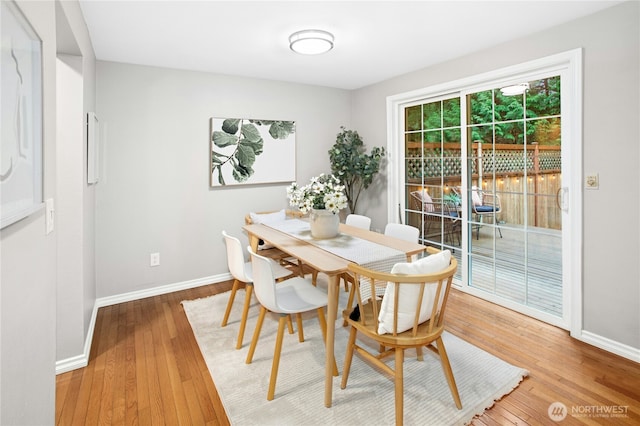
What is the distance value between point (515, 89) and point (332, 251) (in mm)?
2220

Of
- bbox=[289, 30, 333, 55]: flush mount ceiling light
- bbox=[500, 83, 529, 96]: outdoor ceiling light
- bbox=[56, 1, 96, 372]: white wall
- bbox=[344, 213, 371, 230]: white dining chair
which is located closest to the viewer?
bbox=[56, 1, 96, 372]: white wall

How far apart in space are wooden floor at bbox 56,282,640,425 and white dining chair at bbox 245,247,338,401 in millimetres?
393

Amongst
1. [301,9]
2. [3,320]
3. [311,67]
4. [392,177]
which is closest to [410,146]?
[392,177]

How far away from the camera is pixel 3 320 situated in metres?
0.89

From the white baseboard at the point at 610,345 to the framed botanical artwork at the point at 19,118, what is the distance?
3.33m

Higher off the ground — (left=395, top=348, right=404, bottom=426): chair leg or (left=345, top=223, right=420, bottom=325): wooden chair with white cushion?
(left=345, top=223, right=420, bottom=325): wooden chair with white cushion

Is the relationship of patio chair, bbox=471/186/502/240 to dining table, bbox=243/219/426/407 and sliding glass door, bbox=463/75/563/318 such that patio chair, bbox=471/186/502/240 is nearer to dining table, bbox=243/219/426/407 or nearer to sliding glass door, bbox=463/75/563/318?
sliding glass door, bbox=463/75/563/318

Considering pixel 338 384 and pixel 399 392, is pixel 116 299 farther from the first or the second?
pixel 399 392

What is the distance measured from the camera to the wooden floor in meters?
1.83

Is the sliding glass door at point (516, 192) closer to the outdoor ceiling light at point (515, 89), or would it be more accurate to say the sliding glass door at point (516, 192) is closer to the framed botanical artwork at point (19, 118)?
the outdoor ceiling light at point (515, 89)

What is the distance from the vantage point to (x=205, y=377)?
2.15m

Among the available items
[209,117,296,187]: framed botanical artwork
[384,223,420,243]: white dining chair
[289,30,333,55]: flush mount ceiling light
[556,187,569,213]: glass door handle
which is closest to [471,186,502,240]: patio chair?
[556,187,569,213]: glass door handle

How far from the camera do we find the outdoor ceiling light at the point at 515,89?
291cm

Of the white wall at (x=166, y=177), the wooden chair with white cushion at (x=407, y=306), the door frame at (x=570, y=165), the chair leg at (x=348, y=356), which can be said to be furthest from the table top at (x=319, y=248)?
the door frame at (x=570, y=165)
